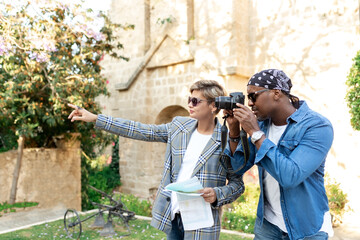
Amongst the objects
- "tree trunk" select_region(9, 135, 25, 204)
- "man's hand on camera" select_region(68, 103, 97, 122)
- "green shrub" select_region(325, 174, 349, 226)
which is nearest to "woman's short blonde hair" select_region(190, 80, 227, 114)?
"man's hand on camera" select_region(68, 103, 97, 122)

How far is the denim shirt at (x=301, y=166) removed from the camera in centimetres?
157

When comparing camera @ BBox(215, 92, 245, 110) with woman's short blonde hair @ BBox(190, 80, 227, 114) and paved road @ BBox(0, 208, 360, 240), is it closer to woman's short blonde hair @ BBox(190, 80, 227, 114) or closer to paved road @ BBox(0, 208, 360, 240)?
woman's short blonde hair @ BBox(190, 80, 227, 114)

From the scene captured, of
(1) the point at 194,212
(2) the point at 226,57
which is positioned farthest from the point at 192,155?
(2) the point at 226,57

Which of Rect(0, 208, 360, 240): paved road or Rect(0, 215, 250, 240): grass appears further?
Rect(0, 208, 360, 240): paved road

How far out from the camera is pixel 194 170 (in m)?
2.20

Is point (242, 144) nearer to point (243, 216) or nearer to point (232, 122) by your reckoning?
point (232, 122)

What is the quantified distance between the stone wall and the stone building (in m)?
2.89

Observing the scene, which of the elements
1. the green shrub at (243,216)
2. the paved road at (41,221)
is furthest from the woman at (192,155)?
the paved road at (41,221)

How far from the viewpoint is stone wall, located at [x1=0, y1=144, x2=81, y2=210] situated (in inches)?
262

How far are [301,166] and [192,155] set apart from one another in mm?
870

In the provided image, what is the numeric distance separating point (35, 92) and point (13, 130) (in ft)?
3.66

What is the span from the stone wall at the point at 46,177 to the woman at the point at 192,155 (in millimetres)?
5220

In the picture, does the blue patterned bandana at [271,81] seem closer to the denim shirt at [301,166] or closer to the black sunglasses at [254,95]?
the black sunglasses at [254,95]

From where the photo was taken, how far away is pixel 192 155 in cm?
227
